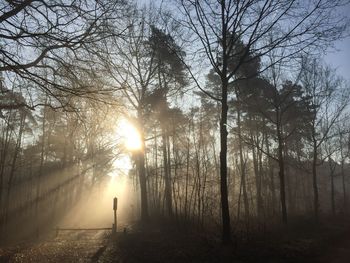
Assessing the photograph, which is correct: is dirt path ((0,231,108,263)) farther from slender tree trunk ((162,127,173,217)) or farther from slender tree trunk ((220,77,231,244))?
slender tree trunk ((162,127,173,217))

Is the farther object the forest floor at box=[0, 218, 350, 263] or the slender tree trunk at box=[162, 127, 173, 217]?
the slender tree trunk at box=[162, 127, 173, 217]

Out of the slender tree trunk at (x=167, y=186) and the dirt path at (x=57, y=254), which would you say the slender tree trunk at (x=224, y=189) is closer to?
the dirt path at (x=57, y=254)

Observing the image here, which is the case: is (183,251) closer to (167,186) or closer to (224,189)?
(224,189)

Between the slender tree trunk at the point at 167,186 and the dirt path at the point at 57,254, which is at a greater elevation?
the slender tree trunk at the point at 167,186

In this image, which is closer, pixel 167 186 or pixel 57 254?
pixel 57 254

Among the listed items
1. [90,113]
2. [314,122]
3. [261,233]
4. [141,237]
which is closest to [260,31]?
[90,113]

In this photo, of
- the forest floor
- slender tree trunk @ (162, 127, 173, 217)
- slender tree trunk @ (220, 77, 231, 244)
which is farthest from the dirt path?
slender tree trunk @ (162, 127, 173, 217)

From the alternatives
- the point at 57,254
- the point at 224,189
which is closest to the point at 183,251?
the point at 224,189

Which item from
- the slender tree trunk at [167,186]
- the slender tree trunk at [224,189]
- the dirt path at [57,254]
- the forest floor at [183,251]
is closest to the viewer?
the forest floor at [183,251]

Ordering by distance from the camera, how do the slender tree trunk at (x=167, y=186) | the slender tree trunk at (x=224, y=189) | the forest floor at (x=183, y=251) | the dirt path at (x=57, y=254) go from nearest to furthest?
the forest floor at (x=183, y=251)
the dirt path at (x=57, y=254)
the slender tree trunk at (x=224, y=189)
the slender tree trunk at (x=167, y=186)

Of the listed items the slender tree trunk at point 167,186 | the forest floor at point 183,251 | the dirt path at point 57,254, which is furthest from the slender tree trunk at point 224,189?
the slender tree trunk at point 167,186

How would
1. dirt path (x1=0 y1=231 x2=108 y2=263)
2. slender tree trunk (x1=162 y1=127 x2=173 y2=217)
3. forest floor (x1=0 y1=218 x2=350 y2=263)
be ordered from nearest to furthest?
forest floor (x1=0 y1=218 x2=350 y2=263) < dirt path (x1=0 y1=231 x2=108 y2=263) < slender tree trunk (x1=162 y1=127 x2=173 y2=217)

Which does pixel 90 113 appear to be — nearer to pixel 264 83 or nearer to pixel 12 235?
pixel 264 83

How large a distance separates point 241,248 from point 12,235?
1727 cm
